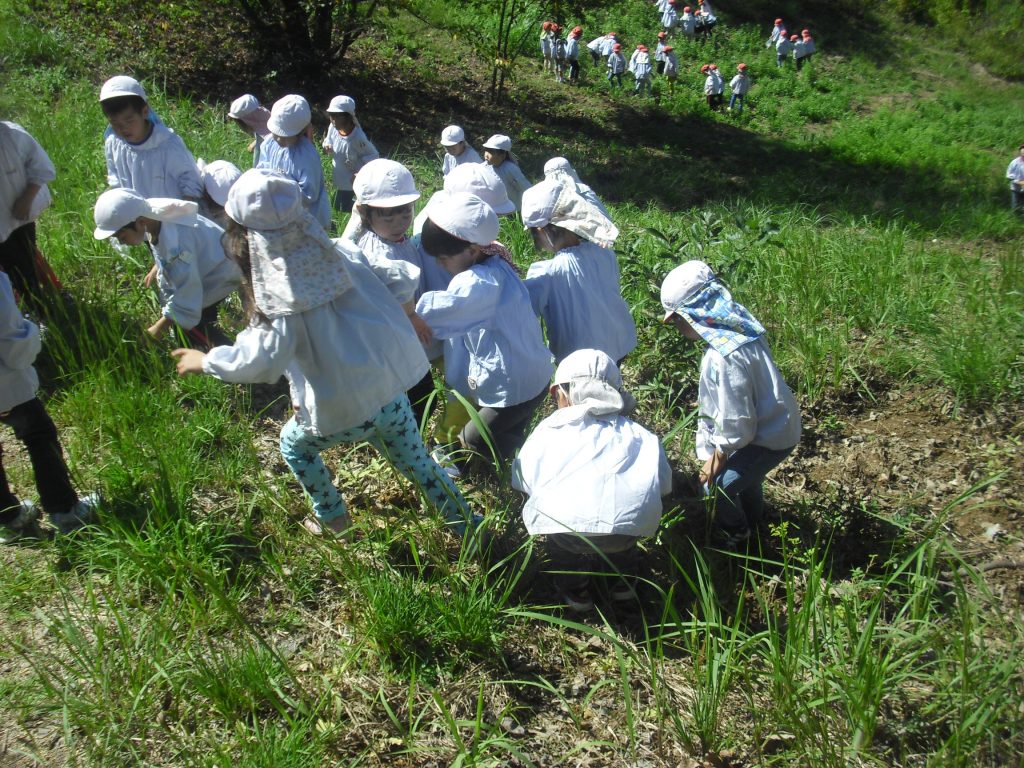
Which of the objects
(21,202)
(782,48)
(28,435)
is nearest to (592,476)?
(28,435)

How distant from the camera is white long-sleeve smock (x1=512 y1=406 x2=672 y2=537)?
8.24ft

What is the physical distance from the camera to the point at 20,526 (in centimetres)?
297

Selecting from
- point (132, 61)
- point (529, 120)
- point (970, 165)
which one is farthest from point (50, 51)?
point (970, 165)

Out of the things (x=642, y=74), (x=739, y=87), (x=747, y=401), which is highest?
(x=747, y=401)

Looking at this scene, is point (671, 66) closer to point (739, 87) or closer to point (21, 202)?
point (739, 87)

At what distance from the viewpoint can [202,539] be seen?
286cm

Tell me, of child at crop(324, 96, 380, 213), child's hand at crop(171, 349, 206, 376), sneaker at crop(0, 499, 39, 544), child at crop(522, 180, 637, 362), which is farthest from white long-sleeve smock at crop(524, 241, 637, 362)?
child at crop(324, 96, 380, 213)

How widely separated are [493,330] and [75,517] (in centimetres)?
175

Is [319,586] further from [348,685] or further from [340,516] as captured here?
[348,685]

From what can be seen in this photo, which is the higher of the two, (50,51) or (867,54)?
(50,51)

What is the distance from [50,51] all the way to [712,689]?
508 inches

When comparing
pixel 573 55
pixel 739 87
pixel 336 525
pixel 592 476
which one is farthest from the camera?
pixel 739 87

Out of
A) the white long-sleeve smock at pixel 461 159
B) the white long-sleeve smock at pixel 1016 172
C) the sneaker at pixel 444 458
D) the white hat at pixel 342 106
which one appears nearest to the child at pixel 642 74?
the white long-sleeve smock at pixel 1016 172

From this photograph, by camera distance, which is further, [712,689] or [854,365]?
[854,365]
